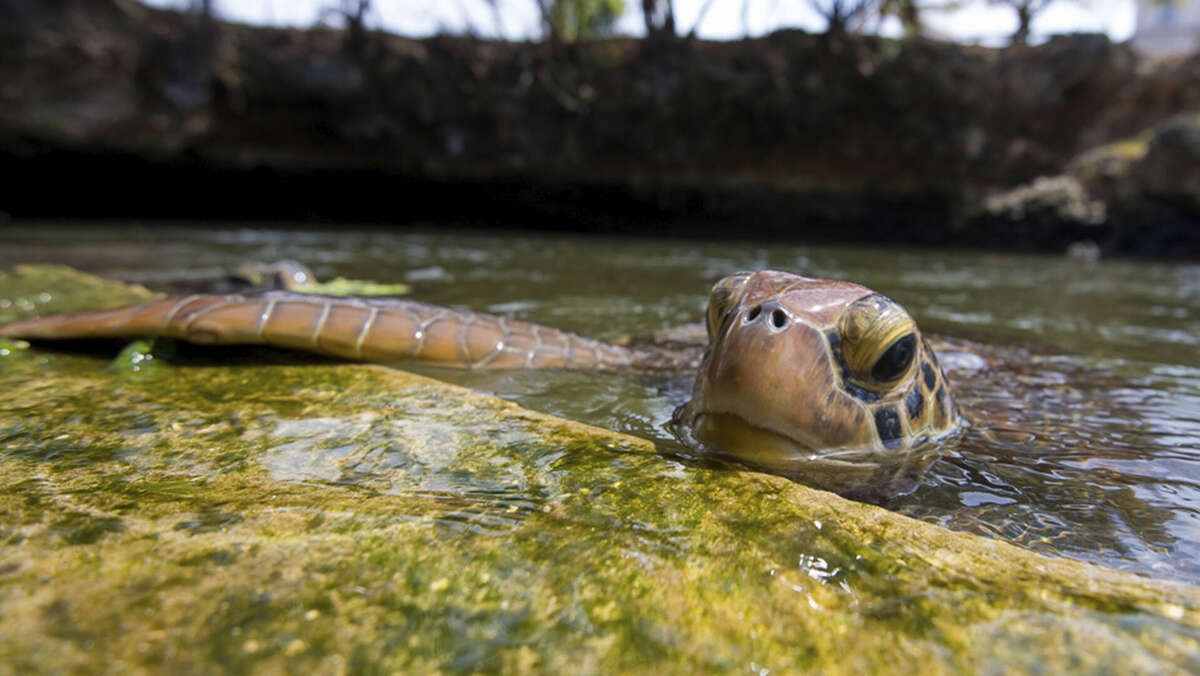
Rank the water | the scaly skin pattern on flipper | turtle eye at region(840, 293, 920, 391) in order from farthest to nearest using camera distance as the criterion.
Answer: the scaly skin pattern on flipper → turtle eye at region(840, 293, 920, 391) → the water

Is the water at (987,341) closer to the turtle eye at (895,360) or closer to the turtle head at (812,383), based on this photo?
the turtle head at (812,383)

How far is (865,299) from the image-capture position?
1418 millimetres

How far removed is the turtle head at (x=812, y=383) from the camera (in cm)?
132

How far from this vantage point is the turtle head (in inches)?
52.0

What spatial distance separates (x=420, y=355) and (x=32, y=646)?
5.35 ft

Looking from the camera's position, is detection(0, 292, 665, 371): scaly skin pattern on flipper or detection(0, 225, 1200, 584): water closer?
detection(0, 225, 1200, 584): water

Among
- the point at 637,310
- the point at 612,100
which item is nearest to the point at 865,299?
the point at 637,310

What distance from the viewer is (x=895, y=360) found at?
56.7 inches

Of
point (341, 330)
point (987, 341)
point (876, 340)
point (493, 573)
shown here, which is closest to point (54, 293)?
point (341, 330)

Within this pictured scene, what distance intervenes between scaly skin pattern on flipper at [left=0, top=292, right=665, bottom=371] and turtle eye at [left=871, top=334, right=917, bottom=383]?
3.54ft

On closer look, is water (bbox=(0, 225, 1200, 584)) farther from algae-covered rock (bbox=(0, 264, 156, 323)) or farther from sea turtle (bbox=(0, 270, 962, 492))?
algae-covered rock (bbox=(0, 264, 156, 323))

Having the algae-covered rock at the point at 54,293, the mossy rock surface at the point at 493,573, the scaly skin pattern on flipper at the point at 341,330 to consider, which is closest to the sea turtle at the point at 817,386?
the mossy rock surface at the point at 493,573

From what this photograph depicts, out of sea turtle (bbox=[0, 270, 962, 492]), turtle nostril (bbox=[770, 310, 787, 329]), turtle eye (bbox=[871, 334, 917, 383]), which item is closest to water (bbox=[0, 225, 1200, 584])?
sea turtle (bbox=[0, 270, 962, 492])

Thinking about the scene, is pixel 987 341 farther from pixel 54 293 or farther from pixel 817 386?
pixel 54 293
